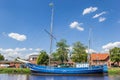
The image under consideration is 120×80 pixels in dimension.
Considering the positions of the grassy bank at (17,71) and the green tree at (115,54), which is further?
the green tree at (115,54)

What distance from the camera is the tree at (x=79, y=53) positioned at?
417 feet

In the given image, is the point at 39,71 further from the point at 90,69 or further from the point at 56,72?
the point at 90,69

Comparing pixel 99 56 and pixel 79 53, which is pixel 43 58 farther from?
pixel 99 56

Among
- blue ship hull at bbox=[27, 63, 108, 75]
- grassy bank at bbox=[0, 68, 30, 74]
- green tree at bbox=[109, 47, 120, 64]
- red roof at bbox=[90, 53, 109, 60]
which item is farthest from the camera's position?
red roof at bbox=[90, 53, 109, 60]

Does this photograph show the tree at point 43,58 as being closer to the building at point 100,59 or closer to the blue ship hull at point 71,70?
the building at point 100,59

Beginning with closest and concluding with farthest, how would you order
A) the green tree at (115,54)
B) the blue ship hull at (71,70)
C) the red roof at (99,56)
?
the blue ship hull at (71,70), the green tree at (115,54), the red roof at (99,56)

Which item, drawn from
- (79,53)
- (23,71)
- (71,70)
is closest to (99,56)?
(79,53)

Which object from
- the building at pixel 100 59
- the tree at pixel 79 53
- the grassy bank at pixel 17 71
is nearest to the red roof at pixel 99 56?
the building at pixel 100 59

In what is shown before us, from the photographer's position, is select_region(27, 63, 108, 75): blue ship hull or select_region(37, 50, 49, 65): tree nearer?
select_region(27, 63, 108, 75): blue ship hull

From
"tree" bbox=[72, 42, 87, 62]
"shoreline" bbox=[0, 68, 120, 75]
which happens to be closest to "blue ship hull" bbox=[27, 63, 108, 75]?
"shoreline" bbox=[0, 68, 120, 75]

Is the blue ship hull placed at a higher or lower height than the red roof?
lower

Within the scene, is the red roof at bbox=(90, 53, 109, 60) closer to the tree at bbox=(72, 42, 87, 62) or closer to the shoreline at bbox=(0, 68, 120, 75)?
the tree at bbox=(72, 42, 87, 62)

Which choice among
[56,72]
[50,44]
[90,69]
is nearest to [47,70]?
[56,72]

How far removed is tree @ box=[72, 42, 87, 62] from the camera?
12725 centimetres
